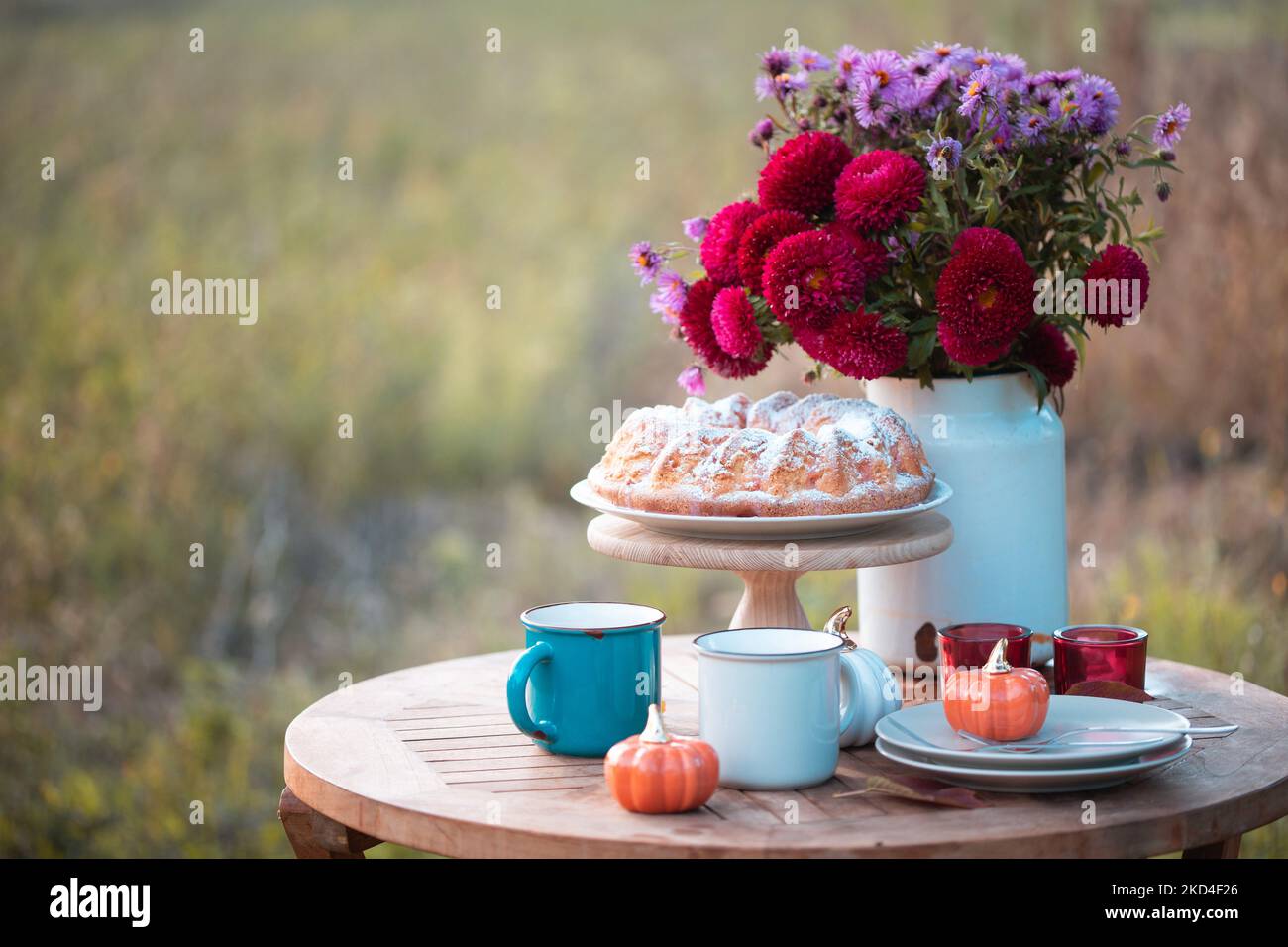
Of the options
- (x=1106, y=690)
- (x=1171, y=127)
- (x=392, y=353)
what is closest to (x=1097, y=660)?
(x=1106, y=690)

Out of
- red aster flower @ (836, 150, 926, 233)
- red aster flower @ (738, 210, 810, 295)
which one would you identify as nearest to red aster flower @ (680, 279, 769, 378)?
red aster flower @ (738, 210, 810, 295)

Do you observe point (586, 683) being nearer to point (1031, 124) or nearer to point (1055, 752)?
point (1055, 752)

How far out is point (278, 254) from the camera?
4789 mm

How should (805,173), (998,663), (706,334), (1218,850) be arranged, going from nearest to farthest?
(998,663)
(1218,850)
(805,173)
(706,334)

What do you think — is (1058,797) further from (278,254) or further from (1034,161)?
(278,254)

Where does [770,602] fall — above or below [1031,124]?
below

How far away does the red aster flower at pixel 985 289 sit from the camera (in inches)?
61.2

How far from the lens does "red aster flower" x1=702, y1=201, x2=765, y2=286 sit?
1.70m

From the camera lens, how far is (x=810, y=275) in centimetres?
159

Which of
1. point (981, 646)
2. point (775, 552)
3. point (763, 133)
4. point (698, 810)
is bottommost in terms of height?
point (698, 810)

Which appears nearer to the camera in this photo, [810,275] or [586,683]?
[586,683]

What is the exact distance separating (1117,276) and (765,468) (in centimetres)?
49

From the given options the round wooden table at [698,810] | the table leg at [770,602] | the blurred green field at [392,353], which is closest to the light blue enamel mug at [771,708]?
the round wooden table at [698,810]
